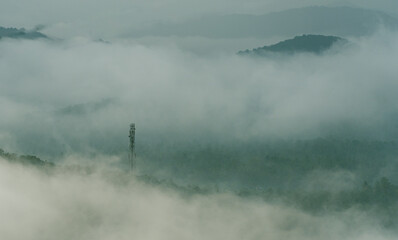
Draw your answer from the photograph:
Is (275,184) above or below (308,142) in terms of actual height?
below

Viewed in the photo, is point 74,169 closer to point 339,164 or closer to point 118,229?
point 118,229

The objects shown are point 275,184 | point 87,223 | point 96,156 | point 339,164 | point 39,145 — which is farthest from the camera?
point 39,145

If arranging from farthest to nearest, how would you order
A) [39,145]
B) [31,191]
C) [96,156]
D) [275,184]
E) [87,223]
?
[39,145] → [96,156] → [275,184] → [31,191] → [87,223]

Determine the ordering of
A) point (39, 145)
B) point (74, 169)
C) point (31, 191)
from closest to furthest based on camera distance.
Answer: point (31, 191)
point (74, 169)
point (39, 145)

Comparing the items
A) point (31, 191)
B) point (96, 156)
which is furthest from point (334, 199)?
point (96, 156)

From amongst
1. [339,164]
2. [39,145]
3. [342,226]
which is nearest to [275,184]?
[339,164]

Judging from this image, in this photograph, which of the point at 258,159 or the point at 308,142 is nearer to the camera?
the point at 258,159

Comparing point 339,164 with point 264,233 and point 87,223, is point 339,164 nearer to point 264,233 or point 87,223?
point 264,233

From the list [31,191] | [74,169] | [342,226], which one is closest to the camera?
[31,191]

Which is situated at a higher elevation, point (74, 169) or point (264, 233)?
point (74, 169)
